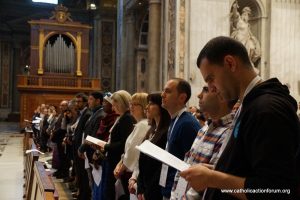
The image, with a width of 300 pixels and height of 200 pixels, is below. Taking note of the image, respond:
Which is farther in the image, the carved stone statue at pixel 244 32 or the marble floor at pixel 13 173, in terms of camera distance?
the carved stone statue at pixel 244 32

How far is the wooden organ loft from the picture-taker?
17.2 m

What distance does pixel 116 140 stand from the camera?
4.34 metres

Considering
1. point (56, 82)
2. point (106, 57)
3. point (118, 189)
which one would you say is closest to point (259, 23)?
point (56, 82)

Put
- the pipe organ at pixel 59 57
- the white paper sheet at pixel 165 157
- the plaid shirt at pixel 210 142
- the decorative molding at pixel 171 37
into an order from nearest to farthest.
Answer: the white paper sheet at pixel 165 157 < the plaid shirt at pixel 210 142 < the decorative molding at pixel 171 37 < the pipe organ at pixel 59 57

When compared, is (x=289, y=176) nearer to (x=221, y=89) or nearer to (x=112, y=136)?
(x=221, y=89)

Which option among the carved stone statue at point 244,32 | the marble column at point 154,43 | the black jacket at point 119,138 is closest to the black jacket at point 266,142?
the black jacket at point 119,138

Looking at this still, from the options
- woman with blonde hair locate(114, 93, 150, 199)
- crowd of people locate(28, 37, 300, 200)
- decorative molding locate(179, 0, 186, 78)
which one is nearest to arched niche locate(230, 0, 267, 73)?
decorative molding locate(179, 0, 186, 78)

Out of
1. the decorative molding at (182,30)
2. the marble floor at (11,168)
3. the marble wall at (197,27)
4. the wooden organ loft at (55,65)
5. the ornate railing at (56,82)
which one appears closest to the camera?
the marble floor at (11,168)

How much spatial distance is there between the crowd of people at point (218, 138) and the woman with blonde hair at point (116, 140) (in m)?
0.01

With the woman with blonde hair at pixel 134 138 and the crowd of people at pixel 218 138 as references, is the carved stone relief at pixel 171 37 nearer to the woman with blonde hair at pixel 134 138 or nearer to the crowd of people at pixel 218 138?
the crowd of people at pixel 218 138

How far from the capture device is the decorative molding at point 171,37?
12039 millimetres

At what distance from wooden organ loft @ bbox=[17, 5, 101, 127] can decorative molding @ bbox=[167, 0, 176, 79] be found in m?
5.89

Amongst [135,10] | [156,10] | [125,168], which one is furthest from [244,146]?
[135,10]

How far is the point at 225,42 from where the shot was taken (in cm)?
164
